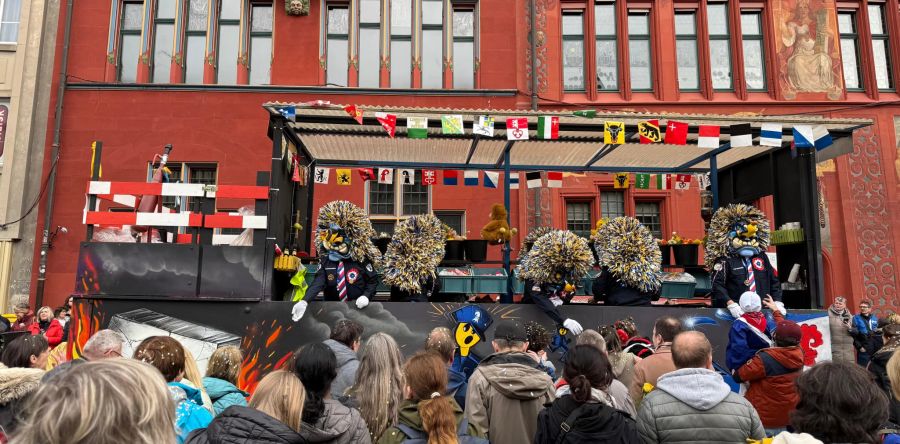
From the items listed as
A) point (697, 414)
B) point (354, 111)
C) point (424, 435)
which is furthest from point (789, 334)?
point (354, 111)

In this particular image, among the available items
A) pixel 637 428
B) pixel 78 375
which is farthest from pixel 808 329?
pixel 78 375

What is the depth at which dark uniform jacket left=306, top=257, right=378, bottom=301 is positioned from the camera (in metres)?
7.67

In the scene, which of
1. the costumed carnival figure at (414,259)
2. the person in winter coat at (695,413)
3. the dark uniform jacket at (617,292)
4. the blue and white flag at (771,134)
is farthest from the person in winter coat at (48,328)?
the blue and white flag at (771,134)

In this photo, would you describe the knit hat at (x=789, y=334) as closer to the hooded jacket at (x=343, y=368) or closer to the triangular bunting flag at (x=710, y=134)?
the hooded jacket at (x=343, y=368)

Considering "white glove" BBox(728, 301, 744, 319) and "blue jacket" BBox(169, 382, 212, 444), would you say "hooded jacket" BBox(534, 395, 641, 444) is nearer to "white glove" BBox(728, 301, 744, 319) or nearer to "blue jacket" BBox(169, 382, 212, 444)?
"blue jacket" BBox(169, 382, 212, 444)

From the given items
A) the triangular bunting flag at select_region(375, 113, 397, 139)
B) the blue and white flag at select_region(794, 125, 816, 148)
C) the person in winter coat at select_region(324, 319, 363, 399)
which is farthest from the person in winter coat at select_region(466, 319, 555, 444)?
the blue and white flag at select_region(794, 125, 816, 148)

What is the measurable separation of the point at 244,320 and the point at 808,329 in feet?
24.6

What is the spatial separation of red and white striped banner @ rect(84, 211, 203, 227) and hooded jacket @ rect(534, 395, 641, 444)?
19.2ft

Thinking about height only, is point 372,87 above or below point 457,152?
above

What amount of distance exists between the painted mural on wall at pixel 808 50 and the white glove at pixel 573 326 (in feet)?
39.5

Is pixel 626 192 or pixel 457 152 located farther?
pixel 626 192

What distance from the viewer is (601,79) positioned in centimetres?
1608

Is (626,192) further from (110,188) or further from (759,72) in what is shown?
(110,188)

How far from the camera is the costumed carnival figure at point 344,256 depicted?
25.2 ft
